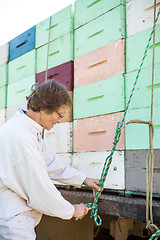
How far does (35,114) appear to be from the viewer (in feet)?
4.34

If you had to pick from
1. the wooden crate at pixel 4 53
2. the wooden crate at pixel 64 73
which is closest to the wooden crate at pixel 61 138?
the wooden crate at pixel 64 73

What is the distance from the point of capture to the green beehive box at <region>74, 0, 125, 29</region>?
2.03 m

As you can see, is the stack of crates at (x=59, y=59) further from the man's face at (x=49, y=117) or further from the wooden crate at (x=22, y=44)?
the man's face at (x=49, y=117)

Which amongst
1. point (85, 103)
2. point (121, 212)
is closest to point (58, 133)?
point (85, 103)

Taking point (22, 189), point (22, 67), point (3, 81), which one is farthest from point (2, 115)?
point (22, 189)

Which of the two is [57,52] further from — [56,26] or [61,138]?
[61,138]

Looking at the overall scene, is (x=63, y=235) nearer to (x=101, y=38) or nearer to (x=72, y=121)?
(x=72, y=121)

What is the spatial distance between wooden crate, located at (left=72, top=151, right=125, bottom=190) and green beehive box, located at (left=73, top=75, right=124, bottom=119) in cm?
32

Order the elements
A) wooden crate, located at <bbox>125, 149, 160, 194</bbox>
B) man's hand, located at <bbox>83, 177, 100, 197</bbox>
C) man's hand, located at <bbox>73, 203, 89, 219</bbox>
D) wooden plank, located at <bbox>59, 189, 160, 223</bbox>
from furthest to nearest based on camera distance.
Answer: wooden crate, located at <bbox>125, 149, 160, 194</bbox> → man's hand, located at <bbox>83, 177, 100, 197</bbox> → wooden plank, located at <bbox>59, 189, 160, 223</bbox> → man's hand, located at <bbox>73, 203, 89, 219</bbox>

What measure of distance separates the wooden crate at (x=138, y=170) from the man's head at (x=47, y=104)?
26.6 inches

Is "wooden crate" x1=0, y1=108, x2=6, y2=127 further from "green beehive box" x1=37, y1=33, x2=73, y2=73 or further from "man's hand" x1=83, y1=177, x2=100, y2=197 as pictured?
"man's hand" x1=83, y1=177, x2=100, y2=197

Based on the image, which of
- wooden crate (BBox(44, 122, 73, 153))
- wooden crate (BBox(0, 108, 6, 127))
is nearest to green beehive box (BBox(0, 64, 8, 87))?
wooden crate (BBox(0, 108, 6, 127))

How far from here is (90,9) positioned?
2.17 meters

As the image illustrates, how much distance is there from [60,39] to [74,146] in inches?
40.8
